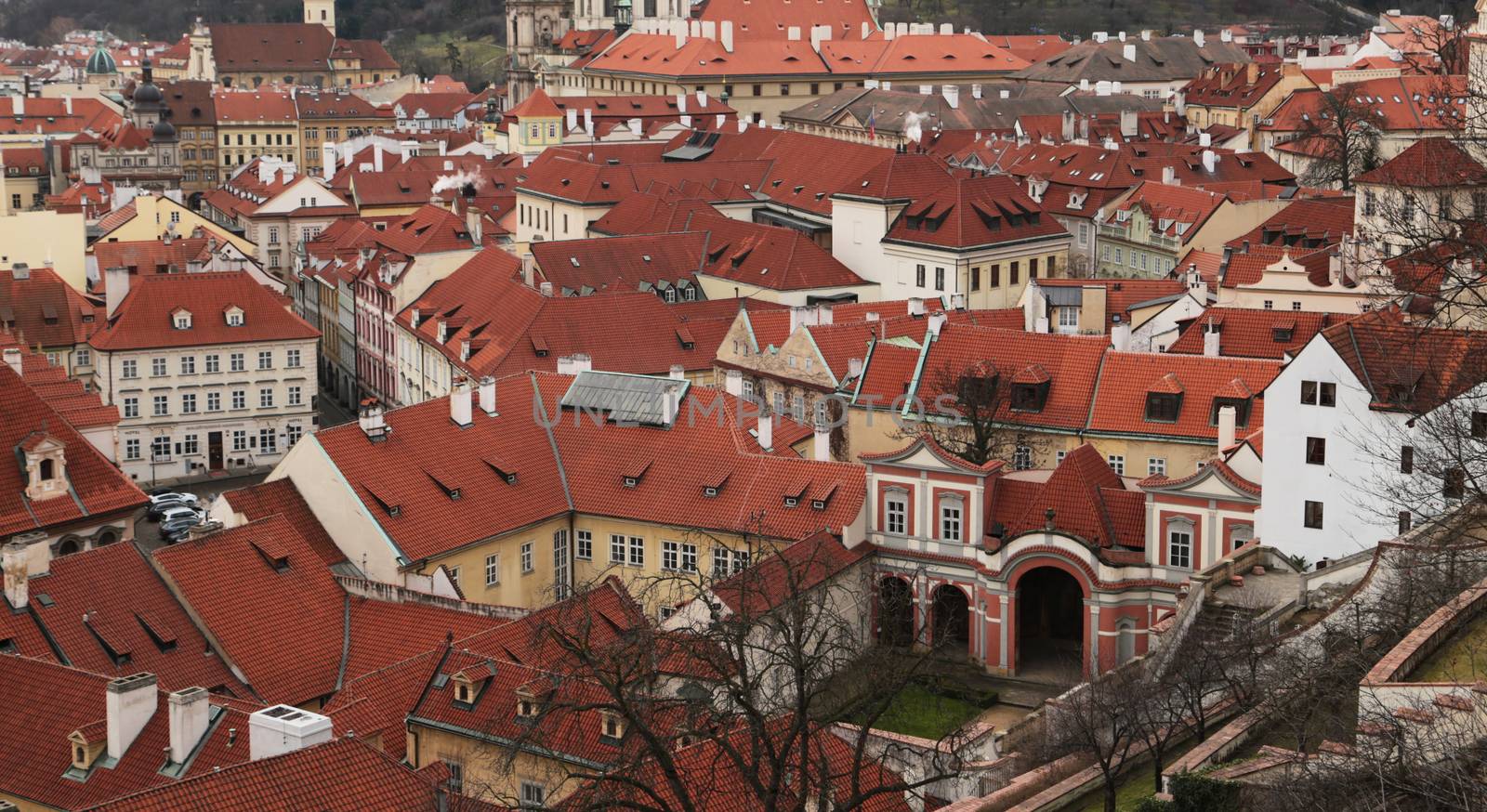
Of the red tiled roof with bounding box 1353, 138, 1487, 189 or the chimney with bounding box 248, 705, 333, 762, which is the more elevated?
the red tiled roof with bounding box 1353, 138, 1487, 189

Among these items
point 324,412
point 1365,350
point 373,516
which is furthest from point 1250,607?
point 324,412

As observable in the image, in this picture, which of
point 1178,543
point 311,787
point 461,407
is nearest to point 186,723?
point 311,787

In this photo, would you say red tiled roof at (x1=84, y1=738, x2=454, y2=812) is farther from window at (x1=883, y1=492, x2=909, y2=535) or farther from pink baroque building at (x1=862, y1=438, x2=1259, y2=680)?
window at (x1=883, y1=492, x2=909, y2=535)

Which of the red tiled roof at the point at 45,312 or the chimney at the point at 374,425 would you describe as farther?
the red tiled roof at the point at 45,312

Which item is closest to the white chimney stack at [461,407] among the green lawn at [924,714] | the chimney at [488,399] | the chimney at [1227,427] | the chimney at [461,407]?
the chimney at [461,407]

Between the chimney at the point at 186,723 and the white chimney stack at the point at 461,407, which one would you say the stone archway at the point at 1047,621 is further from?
the chimney at the point at 186,723

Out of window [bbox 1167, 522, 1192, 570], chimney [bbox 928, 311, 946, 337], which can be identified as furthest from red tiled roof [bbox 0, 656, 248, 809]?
chimney [bbox 928, 311, 946, 337]
